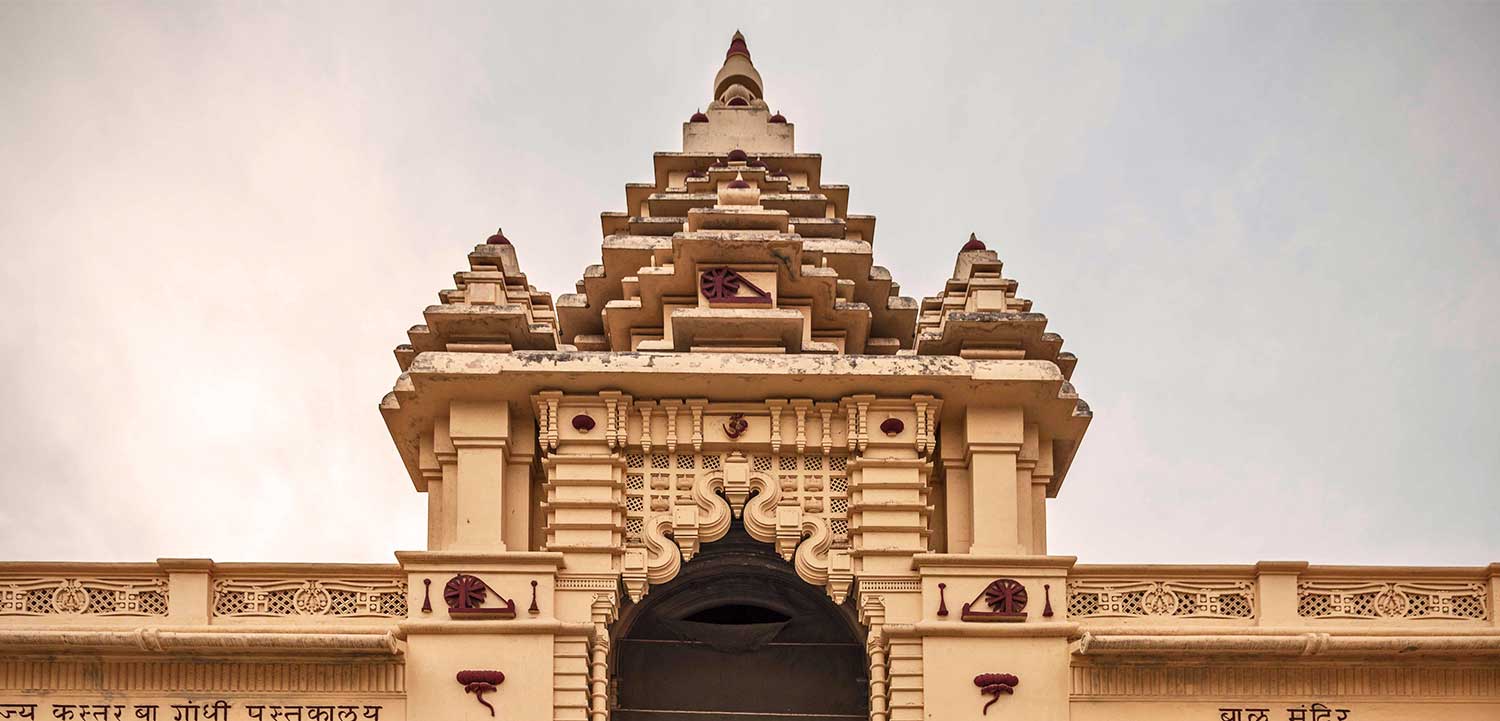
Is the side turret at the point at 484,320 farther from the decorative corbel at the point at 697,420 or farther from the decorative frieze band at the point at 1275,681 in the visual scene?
the decorative frieze band at the point at 1275,681

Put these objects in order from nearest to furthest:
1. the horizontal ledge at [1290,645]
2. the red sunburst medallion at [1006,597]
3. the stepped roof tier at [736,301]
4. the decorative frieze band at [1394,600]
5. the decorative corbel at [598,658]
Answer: the horizontal ledge at [1290,645] → the red sunburst medallion at [1006,597] → the decorative corbel at [598,658] → the decorative frieze band at [1394,600] → the stepped roof tier at [736,301]

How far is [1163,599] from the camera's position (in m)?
20.2

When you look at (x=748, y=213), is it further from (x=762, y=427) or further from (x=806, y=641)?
(x=806, y=641)

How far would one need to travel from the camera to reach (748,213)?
22.5 metres

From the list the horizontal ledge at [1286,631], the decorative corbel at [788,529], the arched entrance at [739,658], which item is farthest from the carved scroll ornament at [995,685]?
the arched entrance at [739,658]

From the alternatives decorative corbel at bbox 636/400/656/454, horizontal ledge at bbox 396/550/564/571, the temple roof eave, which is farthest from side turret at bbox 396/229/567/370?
horizontal ledge at bbox 396/550/564/571

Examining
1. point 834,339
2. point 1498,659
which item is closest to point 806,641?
point 834,339

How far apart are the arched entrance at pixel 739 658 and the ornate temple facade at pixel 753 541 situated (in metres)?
1.53

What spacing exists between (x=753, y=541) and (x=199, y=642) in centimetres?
613

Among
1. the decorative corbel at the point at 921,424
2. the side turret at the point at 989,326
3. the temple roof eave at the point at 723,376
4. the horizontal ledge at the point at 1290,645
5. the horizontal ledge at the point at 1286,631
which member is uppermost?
the side turret at the point at 989,326

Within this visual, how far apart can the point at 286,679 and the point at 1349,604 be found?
31.7 ft

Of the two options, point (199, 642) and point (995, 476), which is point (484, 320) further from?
point (995, 476)

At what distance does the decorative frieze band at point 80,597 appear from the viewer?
19.9 m

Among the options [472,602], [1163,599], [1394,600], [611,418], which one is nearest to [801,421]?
[611,418]
